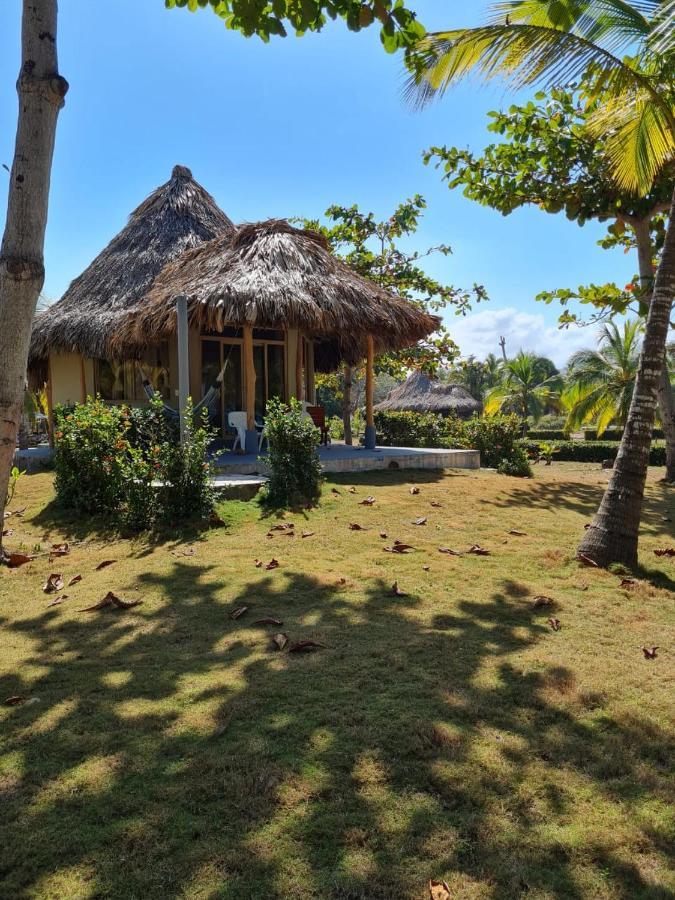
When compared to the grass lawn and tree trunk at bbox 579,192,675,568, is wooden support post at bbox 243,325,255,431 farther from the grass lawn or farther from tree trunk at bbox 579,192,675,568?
tree trunk at bbox 579,192,675,568

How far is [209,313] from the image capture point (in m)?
9.20

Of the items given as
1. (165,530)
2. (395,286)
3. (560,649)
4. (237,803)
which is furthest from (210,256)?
(237,803)

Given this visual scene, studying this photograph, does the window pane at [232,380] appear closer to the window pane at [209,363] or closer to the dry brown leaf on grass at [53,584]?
the window pane at [209,363]

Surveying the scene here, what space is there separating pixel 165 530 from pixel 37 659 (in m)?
2.55

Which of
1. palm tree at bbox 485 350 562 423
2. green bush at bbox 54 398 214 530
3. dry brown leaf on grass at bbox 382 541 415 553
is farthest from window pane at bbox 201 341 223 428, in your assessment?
palm tree at bbox 485 350 562 423

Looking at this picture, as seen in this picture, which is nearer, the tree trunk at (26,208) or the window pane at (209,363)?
the tree trunk at (26,208)

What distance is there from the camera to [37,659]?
310 centimetres

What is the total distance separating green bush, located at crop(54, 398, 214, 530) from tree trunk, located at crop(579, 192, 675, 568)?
11.8 ft

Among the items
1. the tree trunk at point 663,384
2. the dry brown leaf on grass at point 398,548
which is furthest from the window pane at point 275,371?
the dry brown leaf on grass at point 398,548

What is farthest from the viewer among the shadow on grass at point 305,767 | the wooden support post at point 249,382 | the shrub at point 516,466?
the shrub at point 516,466

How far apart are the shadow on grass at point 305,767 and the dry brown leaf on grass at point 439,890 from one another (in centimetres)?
3

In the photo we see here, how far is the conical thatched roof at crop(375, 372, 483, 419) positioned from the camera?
105ft

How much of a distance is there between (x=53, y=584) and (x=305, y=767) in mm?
2988

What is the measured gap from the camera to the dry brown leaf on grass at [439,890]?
61.9 inches
